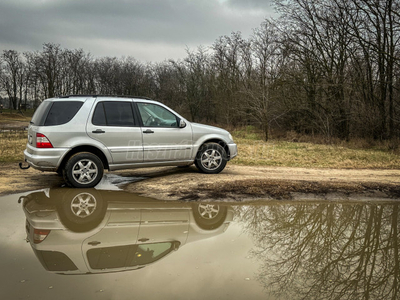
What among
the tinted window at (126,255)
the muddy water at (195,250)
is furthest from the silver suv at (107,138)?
the tinted window at (126,255)

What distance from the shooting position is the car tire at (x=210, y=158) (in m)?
8.38

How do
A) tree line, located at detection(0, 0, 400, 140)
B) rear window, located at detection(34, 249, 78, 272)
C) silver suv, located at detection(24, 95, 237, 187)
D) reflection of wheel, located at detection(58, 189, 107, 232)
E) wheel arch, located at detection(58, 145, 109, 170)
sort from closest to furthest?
rear window, located at detection(34, 249, 78, 272), reflection of wheel, located at detection(58, 189, 107, 232), silver suv, located at detection(24, 95, 237, 187), wheel arch, located at detection(58, 145, 109, 170), tree line, located at detection(0, 0, 400, 140)

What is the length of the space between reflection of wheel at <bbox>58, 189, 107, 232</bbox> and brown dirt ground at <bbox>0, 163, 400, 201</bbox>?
2.97 feet

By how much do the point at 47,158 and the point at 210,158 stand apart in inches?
147

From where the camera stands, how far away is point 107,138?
7.22 meters

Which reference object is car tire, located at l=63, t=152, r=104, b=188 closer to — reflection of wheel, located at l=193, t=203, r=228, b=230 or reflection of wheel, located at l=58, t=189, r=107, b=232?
reflection of wheel, located at l=58, t=189, r=107, b=232

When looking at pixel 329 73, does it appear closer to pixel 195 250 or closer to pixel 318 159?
pixel 318 159

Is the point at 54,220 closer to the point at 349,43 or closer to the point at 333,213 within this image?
the point at 333,213

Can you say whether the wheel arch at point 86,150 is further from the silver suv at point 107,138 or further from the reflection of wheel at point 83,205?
the reflection of wheel at point 83,205

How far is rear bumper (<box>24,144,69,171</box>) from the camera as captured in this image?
674 centimetres

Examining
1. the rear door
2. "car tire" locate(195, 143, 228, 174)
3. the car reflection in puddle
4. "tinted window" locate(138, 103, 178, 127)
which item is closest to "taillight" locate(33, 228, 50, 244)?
the car reflection in puddle

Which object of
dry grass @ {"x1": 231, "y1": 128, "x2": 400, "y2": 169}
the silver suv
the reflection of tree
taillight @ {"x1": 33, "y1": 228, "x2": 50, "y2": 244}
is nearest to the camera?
the reflection of tree

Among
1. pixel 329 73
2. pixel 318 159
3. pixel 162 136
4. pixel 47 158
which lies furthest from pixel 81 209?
pixel 329 73

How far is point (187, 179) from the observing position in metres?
7.77
